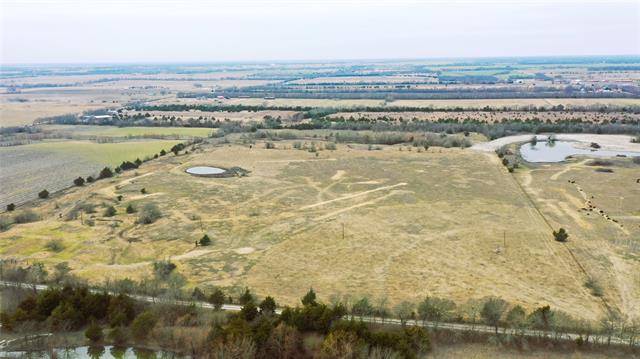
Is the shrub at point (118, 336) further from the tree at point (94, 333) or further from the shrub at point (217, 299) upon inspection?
the shrub at point (217, 299)

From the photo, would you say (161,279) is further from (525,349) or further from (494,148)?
(494,148)

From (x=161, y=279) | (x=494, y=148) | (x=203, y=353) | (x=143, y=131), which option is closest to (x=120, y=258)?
(x=161, y=279)

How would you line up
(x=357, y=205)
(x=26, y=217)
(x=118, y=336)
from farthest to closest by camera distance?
(x=357, y=205) → (x=26, y=217) → (x=118, y=336)

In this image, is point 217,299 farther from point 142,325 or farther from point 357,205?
point 357,205

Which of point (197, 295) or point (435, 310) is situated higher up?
point (435, 310)

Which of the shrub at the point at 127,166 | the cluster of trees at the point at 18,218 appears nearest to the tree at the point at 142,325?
the cluster of trees at the point at 18,218

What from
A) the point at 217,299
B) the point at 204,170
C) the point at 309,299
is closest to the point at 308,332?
the point at 309,299
